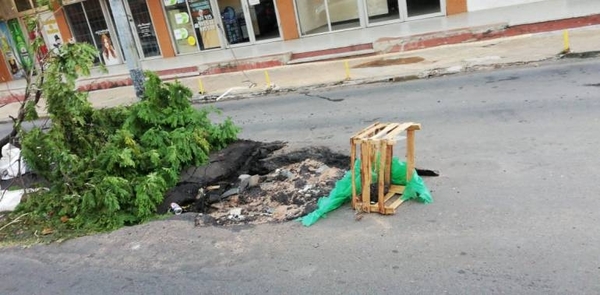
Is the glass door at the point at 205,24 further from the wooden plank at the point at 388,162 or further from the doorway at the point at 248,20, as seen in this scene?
the wooden plank at the point at 388,162

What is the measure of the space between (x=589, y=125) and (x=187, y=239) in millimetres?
6030

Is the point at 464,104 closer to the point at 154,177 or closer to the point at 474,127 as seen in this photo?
the point at 474,127

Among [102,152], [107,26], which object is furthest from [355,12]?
[102,152]

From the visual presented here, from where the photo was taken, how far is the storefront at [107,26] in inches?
895

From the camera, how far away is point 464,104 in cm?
948

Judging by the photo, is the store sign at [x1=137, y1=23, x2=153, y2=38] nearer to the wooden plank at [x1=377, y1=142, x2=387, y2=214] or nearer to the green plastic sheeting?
the green plastic sheeting

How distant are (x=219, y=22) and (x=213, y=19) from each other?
0.31 metres

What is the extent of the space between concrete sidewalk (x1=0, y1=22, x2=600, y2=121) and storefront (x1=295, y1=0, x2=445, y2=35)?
4073 mm

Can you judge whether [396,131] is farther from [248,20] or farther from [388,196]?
[248,20]

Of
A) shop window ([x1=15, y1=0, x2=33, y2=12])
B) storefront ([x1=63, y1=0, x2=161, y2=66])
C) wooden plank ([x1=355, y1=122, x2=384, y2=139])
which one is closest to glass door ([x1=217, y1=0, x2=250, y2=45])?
storefront ([x1=63, y1=0, x2=161, y2=66])

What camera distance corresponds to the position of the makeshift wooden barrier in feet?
17.7

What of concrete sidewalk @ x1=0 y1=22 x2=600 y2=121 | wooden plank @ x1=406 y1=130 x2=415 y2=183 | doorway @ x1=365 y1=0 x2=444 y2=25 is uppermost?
doorway @ x1=365 y1=0 x2=444 y2=25

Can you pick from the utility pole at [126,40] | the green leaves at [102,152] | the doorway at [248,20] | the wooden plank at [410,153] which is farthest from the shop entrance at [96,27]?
A: the wooden plank at [410,153]

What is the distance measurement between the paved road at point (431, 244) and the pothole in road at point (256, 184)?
440 millimetres
